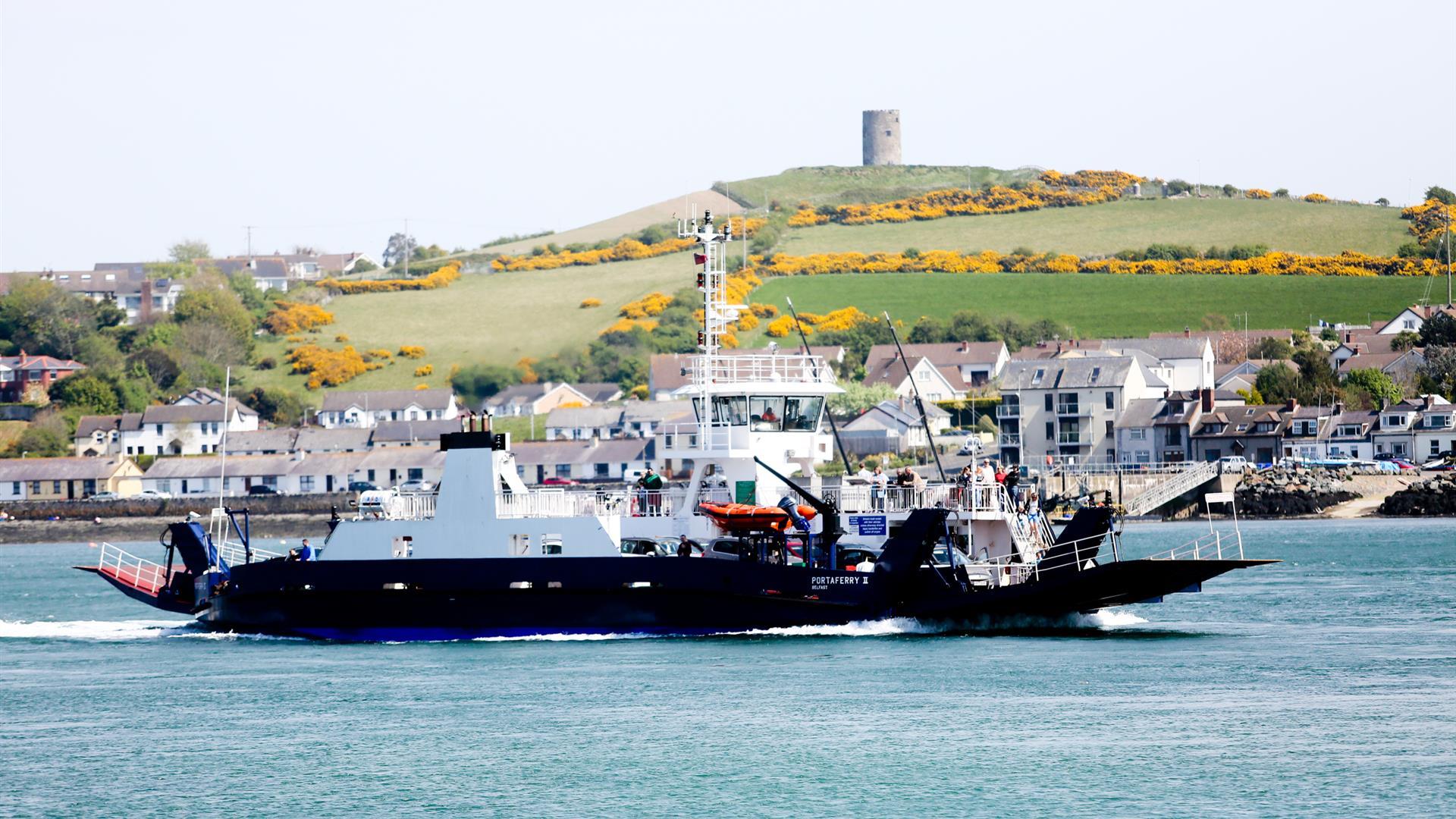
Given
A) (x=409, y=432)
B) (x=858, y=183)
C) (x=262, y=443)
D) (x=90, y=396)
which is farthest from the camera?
(x=858, y=183)

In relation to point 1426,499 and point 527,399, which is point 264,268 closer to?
point 527,399

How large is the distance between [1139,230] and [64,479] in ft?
242

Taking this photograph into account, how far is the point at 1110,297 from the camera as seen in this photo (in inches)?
4439

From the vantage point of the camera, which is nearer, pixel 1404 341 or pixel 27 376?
pixel 1404 341

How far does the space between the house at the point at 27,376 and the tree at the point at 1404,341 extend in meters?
73.2

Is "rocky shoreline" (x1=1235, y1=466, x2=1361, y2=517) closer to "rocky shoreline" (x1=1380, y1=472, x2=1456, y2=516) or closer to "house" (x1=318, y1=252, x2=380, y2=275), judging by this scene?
"rocky shoreline" (x1=1380, y1=472, x2=1456, y2=516)

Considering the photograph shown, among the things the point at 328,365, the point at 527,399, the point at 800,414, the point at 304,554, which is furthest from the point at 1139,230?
the point at 304,554

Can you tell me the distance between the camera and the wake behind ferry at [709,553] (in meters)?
30.4

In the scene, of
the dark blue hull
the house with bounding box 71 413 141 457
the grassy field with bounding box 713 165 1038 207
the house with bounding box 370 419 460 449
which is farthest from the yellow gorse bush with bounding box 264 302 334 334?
the dark blue hull

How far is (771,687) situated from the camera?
2609 cm

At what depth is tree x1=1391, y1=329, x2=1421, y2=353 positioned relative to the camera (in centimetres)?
8895

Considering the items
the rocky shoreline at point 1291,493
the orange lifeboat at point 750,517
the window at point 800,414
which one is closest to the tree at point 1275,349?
the rocky shoreline at point 1291,493

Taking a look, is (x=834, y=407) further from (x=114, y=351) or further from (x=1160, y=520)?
(x=114, y=351)

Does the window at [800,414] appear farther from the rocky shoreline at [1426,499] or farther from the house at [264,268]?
the house at [264,268]
